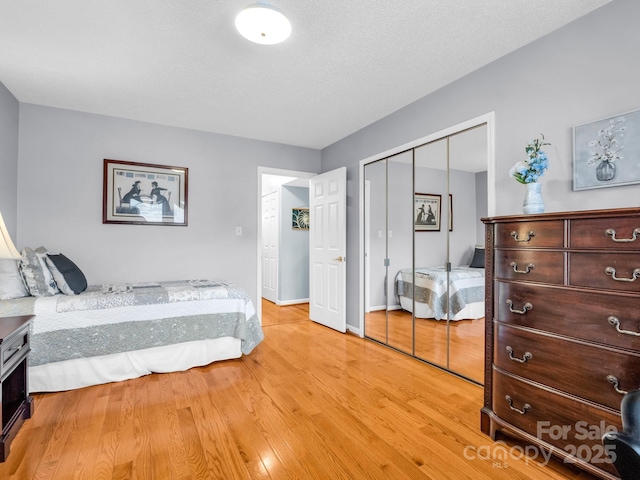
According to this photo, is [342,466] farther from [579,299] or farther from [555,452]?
[579,299]

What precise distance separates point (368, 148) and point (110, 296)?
3.05 m

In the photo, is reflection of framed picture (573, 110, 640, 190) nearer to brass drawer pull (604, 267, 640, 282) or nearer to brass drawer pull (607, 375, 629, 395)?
brass drawer pull (604, 267, 640, 282)

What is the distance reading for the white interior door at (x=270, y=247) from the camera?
605 centimetres

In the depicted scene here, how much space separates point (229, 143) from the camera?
14.0 ft

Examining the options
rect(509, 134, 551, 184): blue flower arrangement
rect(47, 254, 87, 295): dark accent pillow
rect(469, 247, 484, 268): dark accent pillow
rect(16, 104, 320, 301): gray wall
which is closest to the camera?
rect(509, 134, 551, 184): blue flower arrangement

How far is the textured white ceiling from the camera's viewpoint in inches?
77.0

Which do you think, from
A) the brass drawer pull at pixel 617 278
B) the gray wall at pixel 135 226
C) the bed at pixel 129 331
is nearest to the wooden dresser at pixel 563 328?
the brass drawer pull at pixel 617 278

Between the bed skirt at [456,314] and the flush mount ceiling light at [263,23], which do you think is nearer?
the flush mount ceiling light at [263,23]

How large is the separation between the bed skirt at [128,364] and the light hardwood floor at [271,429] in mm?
78

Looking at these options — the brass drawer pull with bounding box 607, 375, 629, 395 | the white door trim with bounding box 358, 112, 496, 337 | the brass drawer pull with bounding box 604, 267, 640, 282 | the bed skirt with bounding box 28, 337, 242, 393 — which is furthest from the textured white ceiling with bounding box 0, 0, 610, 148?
the bed skirt with bounding box 28, 337, 242, 393

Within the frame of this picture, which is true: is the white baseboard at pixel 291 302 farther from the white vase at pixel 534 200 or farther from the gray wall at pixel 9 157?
the white vase at pixel 534 200

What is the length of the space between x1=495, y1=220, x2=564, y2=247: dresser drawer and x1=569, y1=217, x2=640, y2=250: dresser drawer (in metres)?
0.06


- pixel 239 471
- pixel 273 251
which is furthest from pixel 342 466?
pixel 273 251

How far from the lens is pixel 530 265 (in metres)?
1.74
